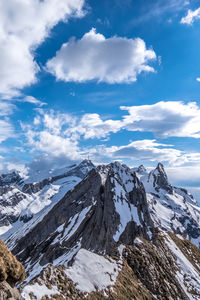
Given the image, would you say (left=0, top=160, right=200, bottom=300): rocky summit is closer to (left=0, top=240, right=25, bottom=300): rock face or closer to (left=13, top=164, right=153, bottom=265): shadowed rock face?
(left=13, top=164, right=153, bottom=265): shadowed rock face

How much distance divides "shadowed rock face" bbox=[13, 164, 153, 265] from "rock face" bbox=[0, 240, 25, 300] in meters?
34.4

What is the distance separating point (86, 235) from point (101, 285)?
44.4m

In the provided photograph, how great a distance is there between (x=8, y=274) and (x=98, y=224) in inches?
2336

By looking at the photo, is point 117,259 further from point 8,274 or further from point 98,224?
point 8,274

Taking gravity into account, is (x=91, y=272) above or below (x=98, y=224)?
above

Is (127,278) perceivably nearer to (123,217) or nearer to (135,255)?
(135,255)

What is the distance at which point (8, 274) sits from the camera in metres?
17.3

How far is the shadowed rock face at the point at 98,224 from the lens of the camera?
66.1 metres

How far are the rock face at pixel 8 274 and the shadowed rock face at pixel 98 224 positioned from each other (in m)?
34.4

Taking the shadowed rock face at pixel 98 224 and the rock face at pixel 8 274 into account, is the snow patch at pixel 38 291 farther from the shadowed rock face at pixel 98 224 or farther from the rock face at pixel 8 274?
the shadowed rock face at pixel 98 224

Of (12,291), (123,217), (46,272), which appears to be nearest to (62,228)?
(123,217)

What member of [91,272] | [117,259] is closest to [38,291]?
[91,272]

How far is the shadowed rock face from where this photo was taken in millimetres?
66062

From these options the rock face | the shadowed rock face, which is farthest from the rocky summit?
the rock face
